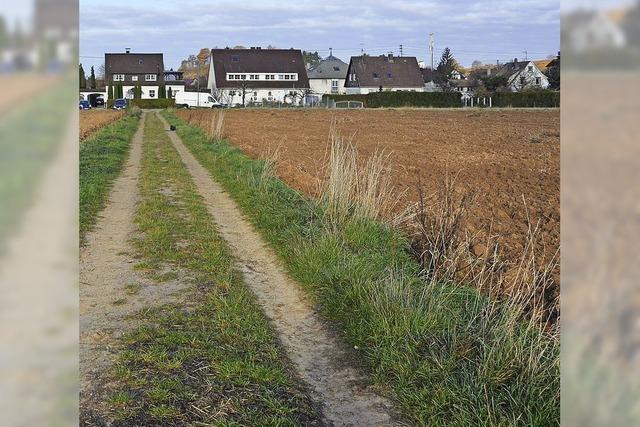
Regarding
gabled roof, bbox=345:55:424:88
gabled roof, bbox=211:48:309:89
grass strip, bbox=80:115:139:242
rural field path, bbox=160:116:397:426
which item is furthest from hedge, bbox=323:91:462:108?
rural field path, bbox=160:116:397:426

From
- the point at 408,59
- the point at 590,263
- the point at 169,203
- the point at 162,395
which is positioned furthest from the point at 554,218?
the point at 408,59

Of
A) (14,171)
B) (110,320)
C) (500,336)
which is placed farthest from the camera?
(110,320)

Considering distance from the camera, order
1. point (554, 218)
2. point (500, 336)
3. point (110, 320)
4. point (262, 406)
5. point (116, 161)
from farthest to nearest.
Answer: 1. point (116, 161)
2. point (554, 218)
3. point (110, 320)
4. point (500, 336)
5. point (262, 406)

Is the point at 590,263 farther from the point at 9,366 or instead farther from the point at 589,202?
the point at 9,366

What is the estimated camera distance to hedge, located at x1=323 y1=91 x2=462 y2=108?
74688mm

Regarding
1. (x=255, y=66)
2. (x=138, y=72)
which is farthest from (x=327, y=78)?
(x=138, y=72)

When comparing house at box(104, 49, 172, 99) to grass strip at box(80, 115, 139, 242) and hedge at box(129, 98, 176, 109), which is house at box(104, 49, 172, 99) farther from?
grass strip at box(80, 115, 139, 242)

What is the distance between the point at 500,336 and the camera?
4566mm

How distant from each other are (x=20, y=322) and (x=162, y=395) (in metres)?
3.57

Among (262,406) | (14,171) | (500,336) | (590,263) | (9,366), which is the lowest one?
(262,406)

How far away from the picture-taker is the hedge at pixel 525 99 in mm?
67906

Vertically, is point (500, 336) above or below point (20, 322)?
below

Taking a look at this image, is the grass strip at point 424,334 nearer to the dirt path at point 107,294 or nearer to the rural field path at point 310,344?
the rural field path at point 310,344

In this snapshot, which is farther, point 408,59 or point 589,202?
point 408,59
